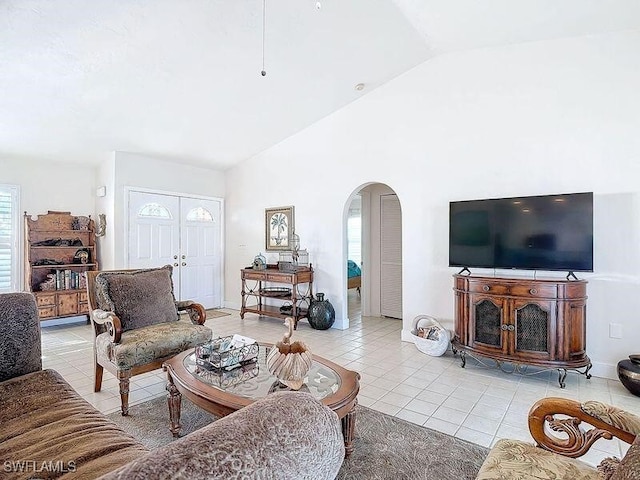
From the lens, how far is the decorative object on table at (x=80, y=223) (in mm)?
5477

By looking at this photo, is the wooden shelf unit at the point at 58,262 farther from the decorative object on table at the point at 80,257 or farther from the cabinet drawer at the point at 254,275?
the cabinet drawer at the point at 254,275

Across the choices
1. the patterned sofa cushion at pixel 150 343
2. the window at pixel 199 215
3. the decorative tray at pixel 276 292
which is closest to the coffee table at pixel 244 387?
the patterned sofa cushion at pixel 150 343

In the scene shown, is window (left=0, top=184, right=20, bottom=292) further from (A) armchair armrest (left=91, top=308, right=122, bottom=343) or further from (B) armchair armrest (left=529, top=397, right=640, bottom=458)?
(B) armchair armrest (left=529, top=397, right=640, bottom=458)

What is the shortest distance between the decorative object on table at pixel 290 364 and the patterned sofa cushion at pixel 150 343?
1149mm

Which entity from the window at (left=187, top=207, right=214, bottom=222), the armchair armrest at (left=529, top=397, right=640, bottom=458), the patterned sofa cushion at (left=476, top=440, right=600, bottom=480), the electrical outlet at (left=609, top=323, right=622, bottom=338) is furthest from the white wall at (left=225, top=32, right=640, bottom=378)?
the patterned sofa cushion at (left=476, top=440, right=600, bottom=480)

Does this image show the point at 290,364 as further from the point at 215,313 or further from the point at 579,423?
the point at 215,313

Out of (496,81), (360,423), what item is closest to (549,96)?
(496,81)

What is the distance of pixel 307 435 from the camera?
0.72m

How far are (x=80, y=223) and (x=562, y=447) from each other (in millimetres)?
6302

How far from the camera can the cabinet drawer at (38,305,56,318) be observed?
16.3ft

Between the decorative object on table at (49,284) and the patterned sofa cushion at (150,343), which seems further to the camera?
the decorative object on table at (49,284)

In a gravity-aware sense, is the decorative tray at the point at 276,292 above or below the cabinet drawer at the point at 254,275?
below

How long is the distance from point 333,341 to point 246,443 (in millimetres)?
4015

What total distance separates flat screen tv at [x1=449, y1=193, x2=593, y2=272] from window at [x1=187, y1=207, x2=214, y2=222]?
14.3 ft
